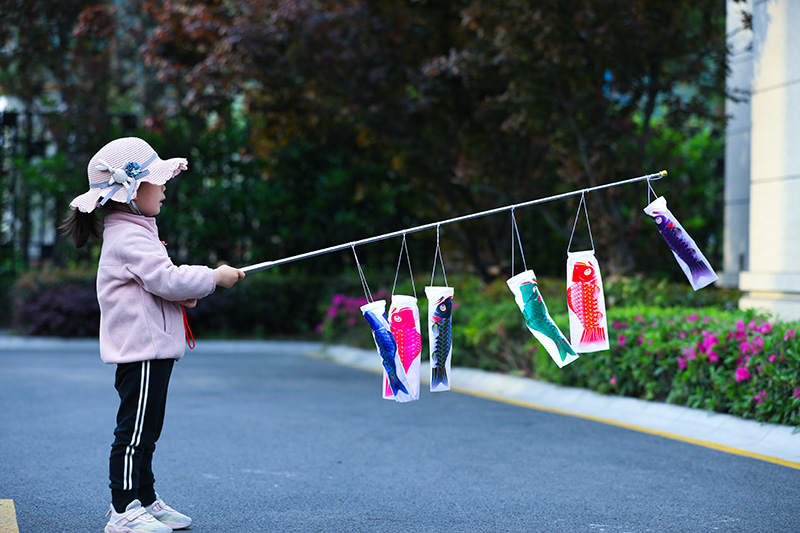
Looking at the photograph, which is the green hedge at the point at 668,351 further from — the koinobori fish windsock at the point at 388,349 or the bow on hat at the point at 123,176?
the bow on hat at the point at 123,176

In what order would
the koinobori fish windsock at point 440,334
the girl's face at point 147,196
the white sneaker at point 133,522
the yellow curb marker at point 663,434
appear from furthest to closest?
the yellow curb marker at point 663,434 → the koinobori fish windsock at point 440,334 → the girl's face at point 147,196 → the white sneaker at point 133,522

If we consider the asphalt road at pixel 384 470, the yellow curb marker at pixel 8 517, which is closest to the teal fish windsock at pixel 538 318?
the asphalt road at pixel 384 470

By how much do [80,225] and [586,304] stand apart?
241 cm

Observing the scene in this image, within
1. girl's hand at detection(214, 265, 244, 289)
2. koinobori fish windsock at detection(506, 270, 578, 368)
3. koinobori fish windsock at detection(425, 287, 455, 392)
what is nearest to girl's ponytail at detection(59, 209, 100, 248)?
girl's hand at detection(214, 265, 244, 289)

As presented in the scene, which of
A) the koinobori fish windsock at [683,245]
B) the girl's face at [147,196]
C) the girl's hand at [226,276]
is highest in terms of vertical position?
the girl's face at [147,196]

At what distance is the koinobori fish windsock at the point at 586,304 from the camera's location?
4301mm

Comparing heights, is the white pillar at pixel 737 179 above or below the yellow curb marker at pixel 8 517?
above

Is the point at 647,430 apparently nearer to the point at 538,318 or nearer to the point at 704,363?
the point at 704,363

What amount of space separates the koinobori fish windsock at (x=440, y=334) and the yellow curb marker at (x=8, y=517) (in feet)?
6.69

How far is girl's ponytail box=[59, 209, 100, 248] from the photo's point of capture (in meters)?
4.09

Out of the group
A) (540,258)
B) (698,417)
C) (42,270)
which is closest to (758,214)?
(698,417)

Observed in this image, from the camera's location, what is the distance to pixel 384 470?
545 cm

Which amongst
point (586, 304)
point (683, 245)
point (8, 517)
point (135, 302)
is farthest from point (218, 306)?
point (683, 245)

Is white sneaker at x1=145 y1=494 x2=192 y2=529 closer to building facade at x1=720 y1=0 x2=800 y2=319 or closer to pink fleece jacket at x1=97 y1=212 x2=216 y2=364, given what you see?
pink fleece jacket at x1=97 y1=212 x2=216 y2=364
